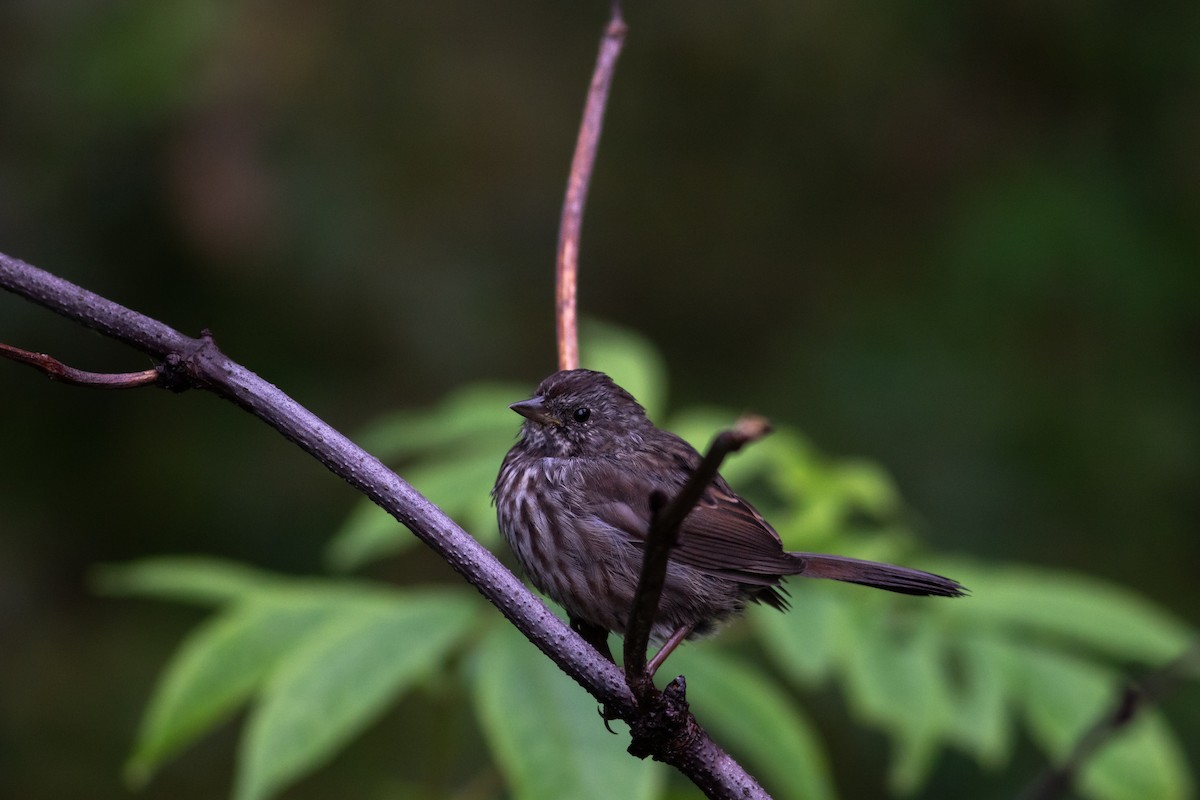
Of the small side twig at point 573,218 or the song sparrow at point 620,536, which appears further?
the song sparrow at point 620,536

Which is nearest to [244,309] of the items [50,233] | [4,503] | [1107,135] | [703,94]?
[50,233]

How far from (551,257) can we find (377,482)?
4.57m

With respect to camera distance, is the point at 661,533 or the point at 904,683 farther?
the point at 904,683

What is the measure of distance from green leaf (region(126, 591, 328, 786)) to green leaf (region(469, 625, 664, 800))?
406 millimetres

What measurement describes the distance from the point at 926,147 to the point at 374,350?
121 inches

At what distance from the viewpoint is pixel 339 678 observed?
224 cm

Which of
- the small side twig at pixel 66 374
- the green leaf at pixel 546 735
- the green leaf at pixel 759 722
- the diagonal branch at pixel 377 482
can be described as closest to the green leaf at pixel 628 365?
the green leaf at pixel 759 722

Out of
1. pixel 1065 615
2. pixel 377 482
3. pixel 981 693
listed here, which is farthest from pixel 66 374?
pixel 1065 615

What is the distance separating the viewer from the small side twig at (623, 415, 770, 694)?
117cm

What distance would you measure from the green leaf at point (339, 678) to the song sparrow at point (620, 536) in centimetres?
22

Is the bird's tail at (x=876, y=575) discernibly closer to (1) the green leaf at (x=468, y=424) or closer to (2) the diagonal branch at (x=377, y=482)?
(2) the diagonal branch at (x=377, y=482)

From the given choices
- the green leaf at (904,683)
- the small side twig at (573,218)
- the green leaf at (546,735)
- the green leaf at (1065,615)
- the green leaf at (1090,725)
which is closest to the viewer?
the green leaf at (546,735)

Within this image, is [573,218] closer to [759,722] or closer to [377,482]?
[377,482]

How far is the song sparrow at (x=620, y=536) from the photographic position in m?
2.33
